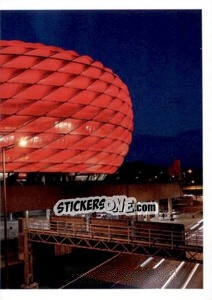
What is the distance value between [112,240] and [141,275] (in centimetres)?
634

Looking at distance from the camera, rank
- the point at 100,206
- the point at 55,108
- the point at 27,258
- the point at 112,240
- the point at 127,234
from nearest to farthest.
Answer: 1. the point at 55,108
2. the point at 112,240
3. the point at 127,234
4. the point at 100,206
5. the point at 27,258

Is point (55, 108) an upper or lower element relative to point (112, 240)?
upper

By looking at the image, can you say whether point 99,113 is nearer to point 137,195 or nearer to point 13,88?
point 13,88

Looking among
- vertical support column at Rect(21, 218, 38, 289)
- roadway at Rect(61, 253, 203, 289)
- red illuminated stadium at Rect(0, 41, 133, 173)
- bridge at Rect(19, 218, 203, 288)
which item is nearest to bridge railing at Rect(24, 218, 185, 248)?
bridge at Rect(19, 218, 203, 288)

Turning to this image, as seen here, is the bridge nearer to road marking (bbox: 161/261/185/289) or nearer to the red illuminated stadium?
road marking (bbox: 161/261/185/289)

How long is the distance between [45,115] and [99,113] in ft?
8.16

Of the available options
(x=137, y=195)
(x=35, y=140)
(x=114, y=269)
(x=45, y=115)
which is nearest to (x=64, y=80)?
(x=45, y=115)

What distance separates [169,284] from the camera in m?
19.4

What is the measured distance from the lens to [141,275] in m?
21.6

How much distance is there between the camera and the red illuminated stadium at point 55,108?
1430 centimetres

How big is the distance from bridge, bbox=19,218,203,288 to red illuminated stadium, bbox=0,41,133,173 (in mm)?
3220

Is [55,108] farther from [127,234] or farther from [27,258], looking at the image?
[27,258]

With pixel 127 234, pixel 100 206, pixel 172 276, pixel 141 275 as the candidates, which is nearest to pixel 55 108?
pixel 100 206

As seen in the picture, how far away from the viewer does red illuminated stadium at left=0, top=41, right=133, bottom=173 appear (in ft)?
46.9
